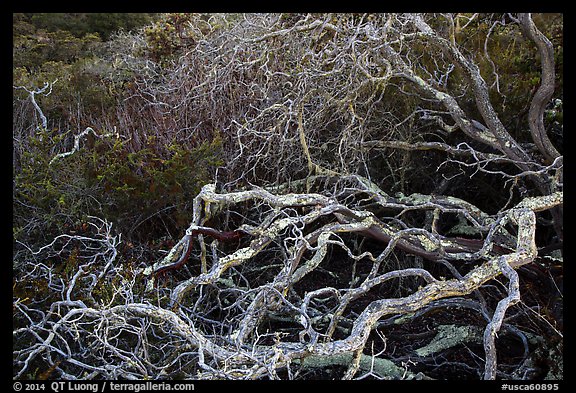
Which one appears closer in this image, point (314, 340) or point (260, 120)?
point (314, 340)

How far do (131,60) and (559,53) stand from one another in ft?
18.8

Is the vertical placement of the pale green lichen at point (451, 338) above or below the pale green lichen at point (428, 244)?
below

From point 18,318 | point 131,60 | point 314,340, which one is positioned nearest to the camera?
point 314,340

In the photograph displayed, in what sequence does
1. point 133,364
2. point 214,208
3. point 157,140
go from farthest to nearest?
point 157,140
point 214,208
point 133,364

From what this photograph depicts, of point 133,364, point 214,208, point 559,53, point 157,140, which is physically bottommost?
point 133,364

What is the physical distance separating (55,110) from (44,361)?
439 cm

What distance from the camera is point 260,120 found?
448 cm

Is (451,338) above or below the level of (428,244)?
below

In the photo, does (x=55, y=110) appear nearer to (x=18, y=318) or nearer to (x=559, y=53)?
(x=18, y=318)

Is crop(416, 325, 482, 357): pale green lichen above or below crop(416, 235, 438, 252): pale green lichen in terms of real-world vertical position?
below

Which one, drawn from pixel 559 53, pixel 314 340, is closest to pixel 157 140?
pixel 314 340
